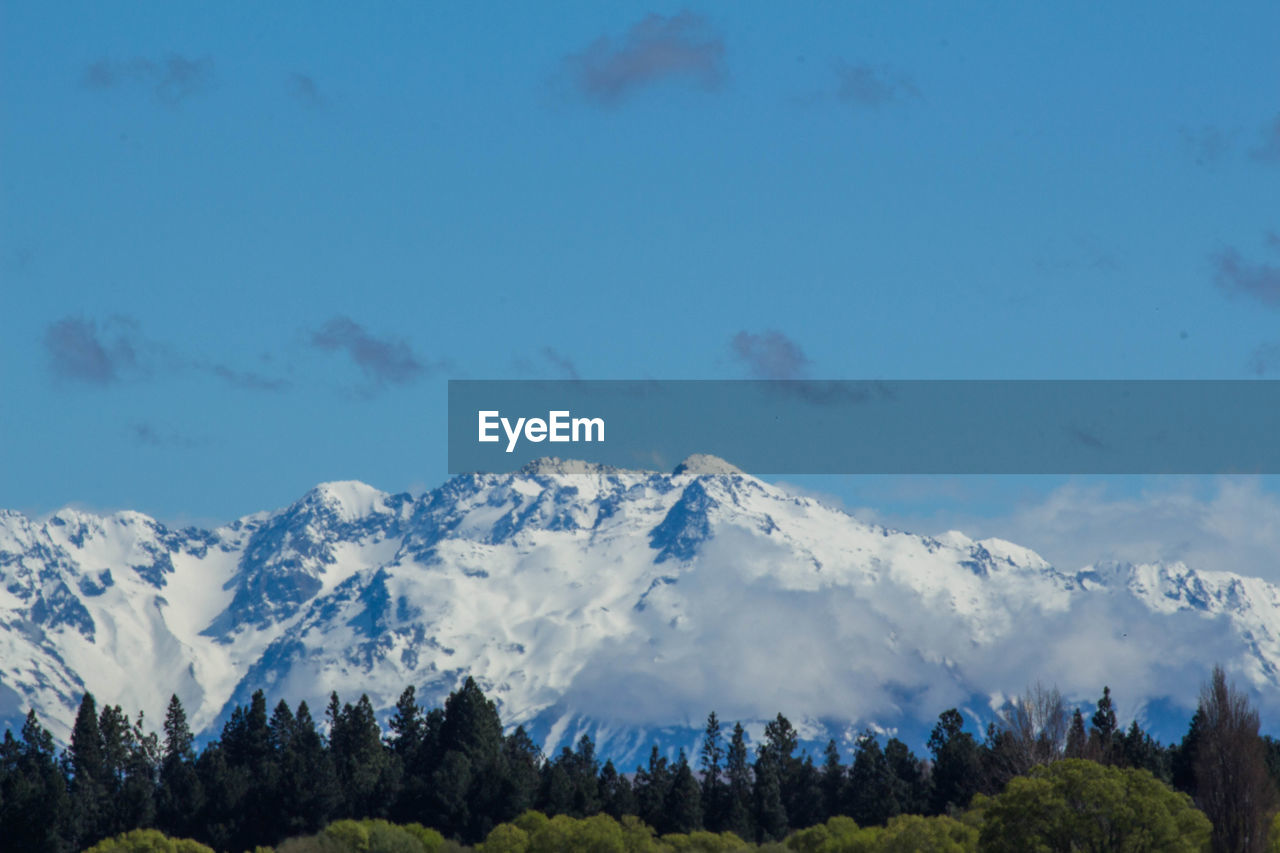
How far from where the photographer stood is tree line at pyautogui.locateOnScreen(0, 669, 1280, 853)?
149 meters

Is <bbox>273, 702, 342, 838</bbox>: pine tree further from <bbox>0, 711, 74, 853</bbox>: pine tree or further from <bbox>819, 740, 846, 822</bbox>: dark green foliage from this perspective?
<bbox>819, 740, 846, 822</bbox>: dark green foliage

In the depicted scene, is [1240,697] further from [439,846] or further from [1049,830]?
[439,846]

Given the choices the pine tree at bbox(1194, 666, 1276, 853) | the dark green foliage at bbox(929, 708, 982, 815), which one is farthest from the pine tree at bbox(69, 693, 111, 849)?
the pine tree at bbox(1194, 666, 1276, 853)

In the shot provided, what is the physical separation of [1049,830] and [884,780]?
264 ft

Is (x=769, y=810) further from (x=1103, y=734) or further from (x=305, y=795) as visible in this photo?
(x=305, y=795)

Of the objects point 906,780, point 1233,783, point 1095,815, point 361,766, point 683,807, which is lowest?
point 1095,815

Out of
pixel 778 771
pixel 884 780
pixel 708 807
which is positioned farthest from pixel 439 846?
pixel 778 771

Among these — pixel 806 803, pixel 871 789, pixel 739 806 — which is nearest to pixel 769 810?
pixel 739 806

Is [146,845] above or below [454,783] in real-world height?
below

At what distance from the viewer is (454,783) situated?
158125 millimetres

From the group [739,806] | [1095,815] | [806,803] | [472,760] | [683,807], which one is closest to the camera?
[1095,815]

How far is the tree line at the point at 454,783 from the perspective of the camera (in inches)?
5876

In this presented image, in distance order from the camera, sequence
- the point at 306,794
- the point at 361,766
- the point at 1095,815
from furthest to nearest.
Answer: the point at 361,766 → the point at 306,794 → the point at 1095,815

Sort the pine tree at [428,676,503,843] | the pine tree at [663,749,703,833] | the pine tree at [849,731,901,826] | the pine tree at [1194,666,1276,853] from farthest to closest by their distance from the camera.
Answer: the pine tree at [849,731,901,826] < the pine tree at [663,749,703,833] < the pine tree at [428,676,503,843] < the pine tree at [1194,666,1276,853]
